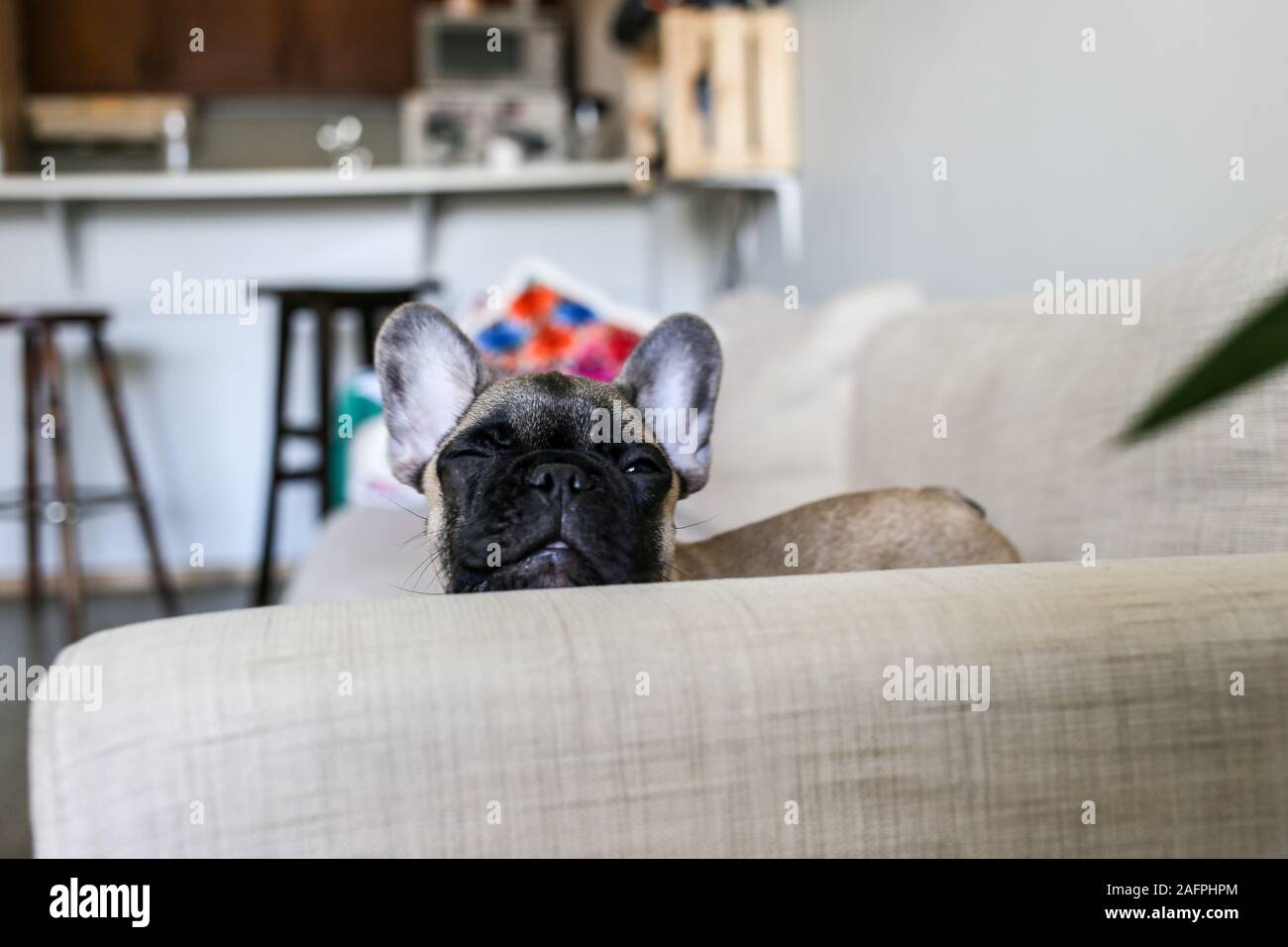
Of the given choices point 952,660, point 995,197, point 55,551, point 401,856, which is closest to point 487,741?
point 401,856

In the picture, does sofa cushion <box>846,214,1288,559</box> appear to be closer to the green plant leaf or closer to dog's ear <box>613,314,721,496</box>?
dog's ear <box>613,314,721,496</box>

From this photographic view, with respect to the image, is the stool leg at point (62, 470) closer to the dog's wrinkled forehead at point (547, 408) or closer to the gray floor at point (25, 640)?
the gray floor at point (25, 640)

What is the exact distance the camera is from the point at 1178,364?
1169 mm

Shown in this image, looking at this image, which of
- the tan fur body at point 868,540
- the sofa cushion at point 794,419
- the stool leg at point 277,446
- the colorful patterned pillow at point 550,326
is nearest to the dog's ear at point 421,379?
the tan fur body at point 868,540

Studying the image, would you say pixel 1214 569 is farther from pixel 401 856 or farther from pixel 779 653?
pixel 401 856

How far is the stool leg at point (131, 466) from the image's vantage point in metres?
4.01

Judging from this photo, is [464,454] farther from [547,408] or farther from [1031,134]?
[1031,134]

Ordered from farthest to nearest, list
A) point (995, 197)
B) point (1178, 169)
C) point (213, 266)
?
point (213, 266) → point (995, 197) → point (1178, 169)

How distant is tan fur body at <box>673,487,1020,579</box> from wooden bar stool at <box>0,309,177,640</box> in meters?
3.13

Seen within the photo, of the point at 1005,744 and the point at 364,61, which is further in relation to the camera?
the point at 364,61

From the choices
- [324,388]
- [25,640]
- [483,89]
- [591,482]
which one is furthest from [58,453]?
[483,89]

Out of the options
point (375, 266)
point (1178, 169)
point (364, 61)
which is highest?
point (364, 61)

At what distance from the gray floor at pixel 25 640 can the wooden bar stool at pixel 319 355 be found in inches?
14.4
